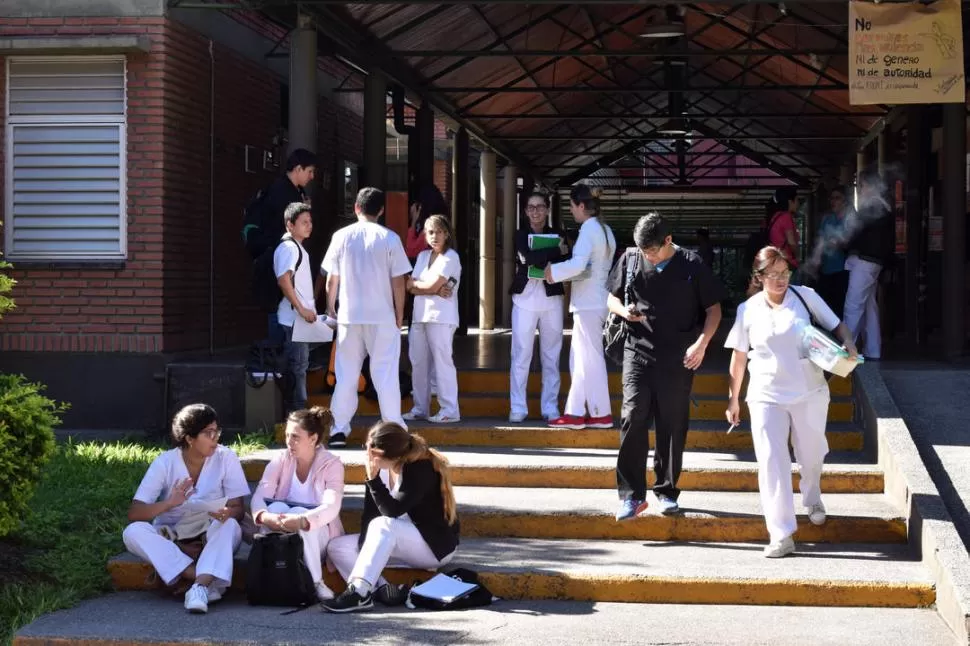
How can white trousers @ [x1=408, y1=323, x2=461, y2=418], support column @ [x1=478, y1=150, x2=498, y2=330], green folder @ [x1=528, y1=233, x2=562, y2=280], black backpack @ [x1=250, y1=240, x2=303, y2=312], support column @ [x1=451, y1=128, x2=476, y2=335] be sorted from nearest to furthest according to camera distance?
black backpack @ [x1=250, y1=240, x2=303, y2=312] < green folder @ [x1=528, y1=233, x2=562, y2=280] < white trousers @ [x1=408, y1=323, x2=461, y2=418] < support column @ [x1=451, y1=128, x2=476, y2=335] < support column @ [x1=478, y1=150, x2=498, y2=330]

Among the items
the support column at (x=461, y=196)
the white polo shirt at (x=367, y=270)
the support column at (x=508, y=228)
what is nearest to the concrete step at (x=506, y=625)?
the white polo shirt at (x=367, y=270)

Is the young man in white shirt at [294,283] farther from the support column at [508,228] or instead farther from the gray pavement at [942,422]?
the support column at [508,228]

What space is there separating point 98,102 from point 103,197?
80cm

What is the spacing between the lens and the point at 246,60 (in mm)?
13258

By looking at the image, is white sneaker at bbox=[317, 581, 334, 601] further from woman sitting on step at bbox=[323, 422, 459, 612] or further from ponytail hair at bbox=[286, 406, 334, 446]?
ponytail hair at bbox=[286, 406, 334, 446]

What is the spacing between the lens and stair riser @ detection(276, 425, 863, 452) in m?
9.22

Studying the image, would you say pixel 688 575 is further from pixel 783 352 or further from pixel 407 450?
pixel 407 450

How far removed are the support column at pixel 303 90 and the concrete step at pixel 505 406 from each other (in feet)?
7.46

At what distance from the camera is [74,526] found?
26.0 ft

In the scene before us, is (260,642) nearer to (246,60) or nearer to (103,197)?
(103,197)

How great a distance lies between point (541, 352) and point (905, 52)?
4053 mm

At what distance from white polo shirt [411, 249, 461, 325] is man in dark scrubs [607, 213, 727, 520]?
7.13 feet

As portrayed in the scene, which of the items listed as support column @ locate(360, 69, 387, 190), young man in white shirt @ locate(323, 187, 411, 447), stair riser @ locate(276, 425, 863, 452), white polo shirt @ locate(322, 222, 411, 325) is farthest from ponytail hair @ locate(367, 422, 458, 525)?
support column @ locate(360, 69, 387, 190)

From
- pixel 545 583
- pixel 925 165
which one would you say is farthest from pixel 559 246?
pixel 925 165
